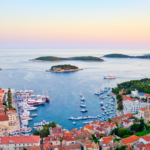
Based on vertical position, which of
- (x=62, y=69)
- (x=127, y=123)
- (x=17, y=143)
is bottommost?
(x=127, y=123)

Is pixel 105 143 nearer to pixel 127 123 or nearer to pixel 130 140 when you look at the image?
pixel 130 140

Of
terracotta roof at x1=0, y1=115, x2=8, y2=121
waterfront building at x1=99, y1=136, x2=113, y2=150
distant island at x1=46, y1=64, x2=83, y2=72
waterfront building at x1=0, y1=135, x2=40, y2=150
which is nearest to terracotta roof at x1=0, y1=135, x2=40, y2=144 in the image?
waterfront building at x1=0, y1=135, x2=40, y2=150

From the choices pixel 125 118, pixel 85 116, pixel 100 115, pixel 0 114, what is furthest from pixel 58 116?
pixel 125 118

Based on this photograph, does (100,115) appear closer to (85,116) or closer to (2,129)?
(85,116)

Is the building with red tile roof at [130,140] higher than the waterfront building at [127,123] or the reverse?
higher

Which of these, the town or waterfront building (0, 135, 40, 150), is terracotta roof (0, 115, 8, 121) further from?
waterfront building (0, 135, 40, 150)

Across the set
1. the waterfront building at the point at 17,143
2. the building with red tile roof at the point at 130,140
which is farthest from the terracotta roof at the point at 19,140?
the building with red tile roof at the point at 130,140

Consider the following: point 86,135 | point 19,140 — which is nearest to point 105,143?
point 86,135

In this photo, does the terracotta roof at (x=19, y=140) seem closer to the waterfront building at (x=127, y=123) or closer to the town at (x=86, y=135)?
the town at (x=86, y=135)

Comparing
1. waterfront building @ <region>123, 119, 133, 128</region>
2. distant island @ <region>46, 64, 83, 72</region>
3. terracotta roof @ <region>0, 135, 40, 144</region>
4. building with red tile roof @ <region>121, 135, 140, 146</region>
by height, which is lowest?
waterfront building @ <region>123, 119, 133, 128</region>

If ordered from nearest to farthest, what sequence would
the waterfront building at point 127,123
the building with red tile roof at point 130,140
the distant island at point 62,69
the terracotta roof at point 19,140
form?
→ the terracotta roof at point 19,140, the building with red tile roof at point 130,140, the waterfront building at point 127,123, the distant island at point 62,69

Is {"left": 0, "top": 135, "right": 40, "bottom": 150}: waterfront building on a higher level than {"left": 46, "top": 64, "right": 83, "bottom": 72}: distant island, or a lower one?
lower
